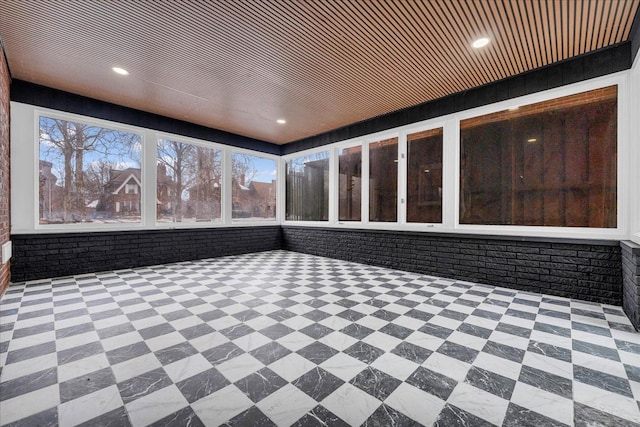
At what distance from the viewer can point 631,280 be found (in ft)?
9.21

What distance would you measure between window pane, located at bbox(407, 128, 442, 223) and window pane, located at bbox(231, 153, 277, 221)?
13.3ft

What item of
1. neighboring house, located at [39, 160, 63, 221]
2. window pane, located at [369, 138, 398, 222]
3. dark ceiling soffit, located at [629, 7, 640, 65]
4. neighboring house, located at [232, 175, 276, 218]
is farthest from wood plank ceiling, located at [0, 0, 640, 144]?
neighboring house, located at [232, 175, 276, 218]

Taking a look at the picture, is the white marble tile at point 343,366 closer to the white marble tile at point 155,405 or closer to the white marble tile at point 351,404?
the white marble tile at point 351,404

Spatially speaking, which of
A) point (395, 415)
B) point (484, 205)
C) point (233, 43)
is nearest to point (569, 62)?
point (484, 205)

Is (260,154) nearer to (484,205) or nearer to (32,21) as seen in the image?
(32,21)

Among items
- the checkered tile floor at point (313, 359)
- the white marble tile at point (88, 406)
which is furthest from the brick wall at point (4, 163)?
→ the white marble tile at point (88, 406)

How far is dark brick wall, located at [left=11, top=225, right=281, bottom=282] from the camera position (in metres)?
4.31

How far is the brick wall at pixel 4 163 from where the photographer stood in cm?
354

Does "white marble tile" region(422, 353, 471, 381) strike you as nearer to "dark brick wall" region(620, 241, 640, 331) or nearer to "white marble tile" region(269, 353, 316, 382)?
"white marble tile" region(269, 353, 316, 382)

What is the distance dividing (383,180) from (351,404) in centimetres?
467

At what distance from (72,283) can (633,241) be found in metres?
7.51

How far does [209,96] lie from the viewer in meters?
4.64

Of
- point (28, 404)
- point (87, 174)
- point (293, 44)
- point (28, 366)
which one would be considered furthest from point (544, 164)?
point (87, 174)

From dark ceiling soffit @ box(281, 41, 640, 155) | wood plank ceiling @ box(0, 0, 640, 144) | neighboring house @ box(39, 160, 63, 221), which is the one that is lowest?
neighboring house @ box(39, 160, 63, 221)
